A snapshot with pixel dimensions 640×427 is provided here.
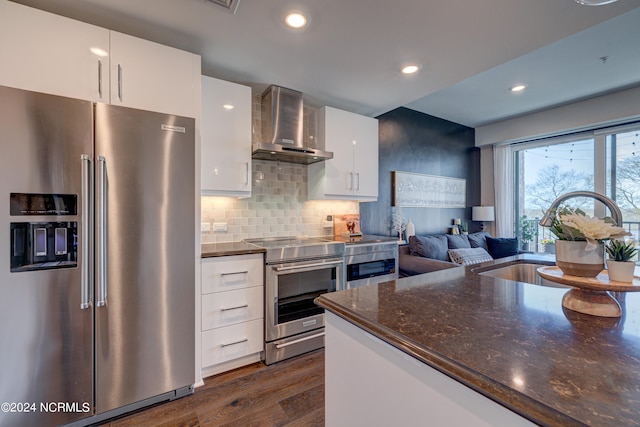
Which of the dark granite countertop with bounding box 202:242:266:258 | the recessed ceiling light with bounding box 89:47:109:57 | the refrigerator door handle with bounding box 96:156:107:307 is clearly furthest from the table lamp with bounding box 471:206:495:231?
the recessed ceiling light with bounding box 89:47:109:57

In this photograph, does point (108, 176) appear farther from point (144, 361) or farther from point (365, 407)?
point (365, 407)

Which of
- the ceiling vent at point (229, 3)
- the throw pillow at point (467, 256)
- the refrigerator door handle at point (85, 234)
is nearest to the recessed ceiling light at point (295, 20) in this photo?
the ceiling vent at point (229, 3)

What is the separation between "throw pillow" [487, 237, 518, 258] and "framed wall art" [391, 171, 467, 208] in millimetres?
835

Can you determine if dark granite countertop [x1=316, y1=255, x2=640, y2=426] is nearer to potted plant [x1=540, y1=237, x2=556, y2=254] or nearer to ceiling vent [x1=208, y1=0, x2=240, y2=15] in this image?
ceiling vent [x1=208, y1=0, x2=240, y2=15]

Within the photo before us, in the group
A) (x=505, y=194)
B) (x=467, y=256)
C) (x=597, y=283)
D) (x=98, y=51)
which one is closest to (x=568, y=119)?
(x=505, y=194)

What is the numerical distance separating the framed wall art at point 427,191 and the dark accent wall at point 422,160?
0.08m

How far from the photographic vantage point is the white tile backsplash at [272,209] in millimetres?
2578

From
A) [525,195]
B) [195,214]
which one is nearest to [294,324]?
[195,214]

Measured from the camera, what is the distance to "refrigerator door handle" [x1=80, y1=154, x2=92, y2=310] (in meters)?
1.48

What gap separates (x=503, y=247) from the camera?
13.4 feet

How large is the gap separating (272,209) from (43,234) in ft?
5.68

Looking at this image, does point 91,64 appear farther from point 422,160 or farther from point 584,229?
point 422,160

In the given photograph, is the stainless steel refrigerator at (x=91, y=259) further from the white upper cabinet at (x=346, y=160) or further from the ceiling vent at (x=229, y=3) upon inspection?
the white upper cabinet at (x=346, y=160)

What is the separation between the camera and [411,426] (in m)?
0.73
